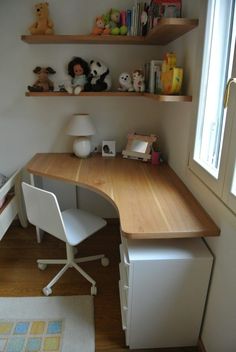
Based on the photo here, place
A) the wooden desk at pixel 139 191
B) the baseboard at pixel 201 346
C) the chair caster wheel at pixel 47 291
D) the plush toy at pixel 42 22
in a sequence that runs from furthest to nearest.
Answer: the plush toy at pixel 42 22, the chair caster wheel at pixel 47 291, the baseboard at pixel 201 346, the wooden desk at pixel 139 191

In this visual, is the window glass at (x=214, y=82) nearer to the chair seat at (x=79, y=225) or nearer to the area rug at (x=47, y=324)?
the chair seat at (x=79, y=225)

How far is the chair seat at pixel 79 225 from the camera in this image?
1834mm

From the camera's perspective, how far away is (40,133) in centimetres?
256

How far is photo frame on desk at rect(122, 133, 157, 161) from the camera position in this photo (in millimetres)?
2402

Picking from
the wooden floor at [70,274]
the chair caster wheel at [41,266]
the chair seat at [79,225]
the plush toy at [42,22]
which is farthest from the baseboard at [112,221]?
the plush toy at [42,22]

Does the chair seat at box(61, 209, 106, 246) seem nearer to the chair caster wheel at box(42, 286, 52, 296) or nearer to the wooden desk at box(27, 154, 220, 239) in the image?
the wooden desk at box(27, 154, 220, 239)

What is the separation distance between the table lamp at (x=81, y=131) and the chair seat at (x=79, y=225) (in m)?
0.61

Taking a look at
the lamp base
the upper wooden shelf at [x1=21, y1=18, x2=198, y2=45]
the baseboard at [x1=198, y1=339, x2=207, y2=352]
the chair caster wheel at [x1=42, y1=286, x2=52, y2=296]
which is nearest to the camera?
the baseboard at [x1=198, y1=339, x2=207, y2=352]

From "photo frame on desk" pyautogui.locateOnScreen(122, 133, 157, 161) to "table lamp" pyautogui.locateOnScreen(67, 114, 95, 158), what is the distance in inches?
14.5

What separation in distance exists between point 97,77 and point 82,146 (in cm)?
62

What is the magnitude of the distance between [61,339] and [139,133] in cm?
183

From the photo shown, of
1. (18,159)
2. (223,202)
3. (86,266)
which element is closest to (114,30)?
(18,159)

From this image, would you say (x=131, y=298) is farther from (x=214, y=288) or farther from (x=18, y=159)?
(x=18, y=159)

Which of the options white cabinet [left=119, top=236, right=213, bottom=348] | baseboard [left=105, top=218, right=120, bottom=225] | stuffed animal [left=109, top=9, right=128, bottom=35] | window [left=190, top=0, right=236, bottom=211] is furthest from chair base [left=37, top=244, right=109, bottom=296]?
stuffed animal [left=109, top=9, right=128, bottom=35]
